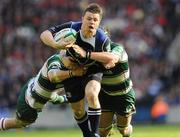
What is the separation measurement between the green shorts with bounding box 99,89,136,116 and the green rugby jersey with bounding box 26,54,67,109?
886 millimetres

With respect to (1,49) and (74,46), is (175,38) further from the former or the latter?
(74,46)

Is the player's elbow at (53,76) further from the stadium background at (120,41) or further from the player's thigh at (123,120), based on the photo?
the stadium background at (120,41)

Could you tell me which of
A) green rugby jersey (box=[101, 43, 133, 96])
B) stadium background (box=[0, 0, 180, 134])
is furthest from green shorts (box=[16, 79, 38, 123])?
stadium background (box=[0, 0, 180, 134])

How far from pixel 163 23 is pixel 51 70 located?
16618mm

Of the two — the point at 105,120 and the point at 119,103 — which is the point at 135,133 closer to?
the point at 105,120

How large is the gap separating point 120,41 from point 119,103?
14319 mm

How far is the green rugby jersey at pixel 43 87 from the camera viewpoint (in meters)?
13.7

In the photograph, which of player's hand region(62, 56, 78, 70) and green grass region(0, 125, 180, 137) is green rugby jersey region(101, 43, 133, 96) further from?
green grass region(0, 125, 180, 137)

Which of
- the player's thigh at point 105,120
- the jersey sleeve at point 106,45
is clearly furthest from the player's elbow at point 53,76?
the player's thigh at point 105,120

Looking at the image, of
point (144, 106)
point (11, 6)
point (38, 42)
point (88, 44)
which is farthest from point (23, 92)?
point (11, 6)

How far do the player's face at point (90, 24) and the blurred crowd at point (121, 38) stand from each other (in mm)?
13782

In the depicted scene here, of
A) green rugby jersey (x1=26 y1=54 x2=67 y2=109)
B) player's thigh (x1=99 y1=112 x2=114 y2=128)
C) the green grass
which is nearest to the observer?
green rugby jersey (x1=26 y1=54 x2=67 y2=109)

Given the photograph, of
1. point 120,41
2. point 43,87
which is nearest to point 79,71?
point 43,87

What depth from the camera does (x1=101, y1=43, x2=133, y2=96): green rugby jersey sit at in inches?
539
